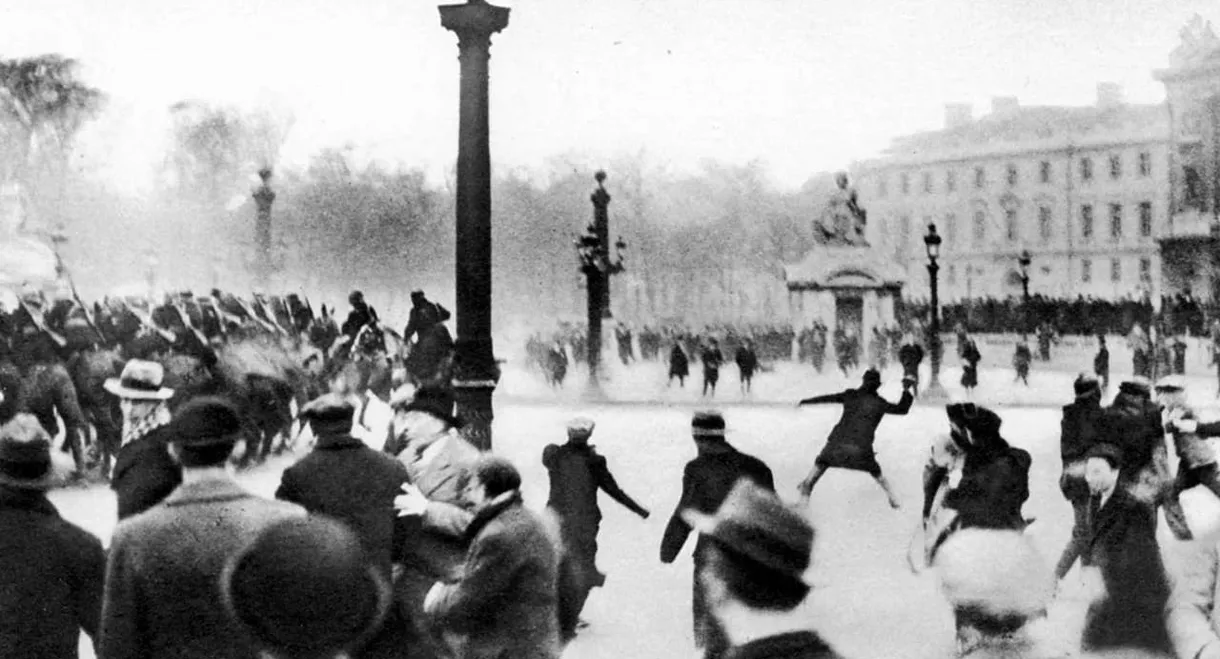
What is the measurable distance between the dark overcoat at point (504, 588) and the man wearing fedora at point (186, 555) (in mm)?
589

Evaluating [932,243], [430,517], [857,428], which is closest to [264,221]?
[857,428]

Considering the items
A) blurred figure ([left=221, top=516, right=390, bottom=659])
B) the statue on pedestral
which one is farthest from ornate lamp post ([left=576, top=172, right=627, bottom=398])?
blurred figure ([left=221, top=516, right=390, bottom=659])

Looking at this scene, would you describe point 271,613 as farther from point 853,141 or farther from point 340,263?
point 853,141

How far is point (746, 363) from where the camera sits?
7.92 m

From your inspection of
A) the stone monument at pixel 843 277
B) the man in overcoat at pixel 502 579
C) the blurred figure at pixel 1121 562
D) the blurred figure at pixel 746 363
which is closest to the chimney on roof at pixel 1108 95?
the stone monument at pixel 843 277

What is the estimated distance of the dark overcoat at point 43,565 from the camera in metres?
3.46

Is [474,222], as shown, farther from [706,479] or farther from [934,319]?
[934,319]

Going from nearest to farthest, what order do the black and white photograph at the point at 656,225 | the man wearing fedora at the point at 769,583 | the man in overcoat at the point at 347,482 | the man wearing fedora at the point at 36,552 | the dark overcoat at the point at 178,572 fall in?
the man wearing fedora at the point at 769,583 → the dark overcoat at the point at 178,572 → the man wearing fedora at the point at 36,552 → the man in overcoat at the point at 347,482 → the black and white photograph at the point at 656,225

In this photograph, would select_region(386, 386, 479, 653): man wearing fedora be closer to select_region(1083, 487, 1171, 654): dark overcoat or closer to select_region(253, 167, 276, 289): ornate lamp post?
select_region(1083, 487, 1171, 654): dark overcoat

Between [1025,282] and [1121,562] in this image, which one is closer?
[1121,562]

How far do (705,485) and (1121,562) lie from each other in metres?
1.48

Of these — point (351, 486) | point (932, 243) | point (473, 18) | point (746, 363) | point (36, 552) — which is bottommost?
point (36, 552)

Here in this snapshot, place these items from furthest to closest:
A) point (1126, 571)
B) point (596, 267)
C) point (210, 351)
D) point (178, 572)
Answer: point (210, 351)
point (596, 267)
point (1126, 571)
point (178, 572)

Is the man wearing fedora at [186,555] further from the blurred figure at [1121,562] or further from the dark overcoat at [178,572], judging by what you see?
the blurred figure at [1121,562]
